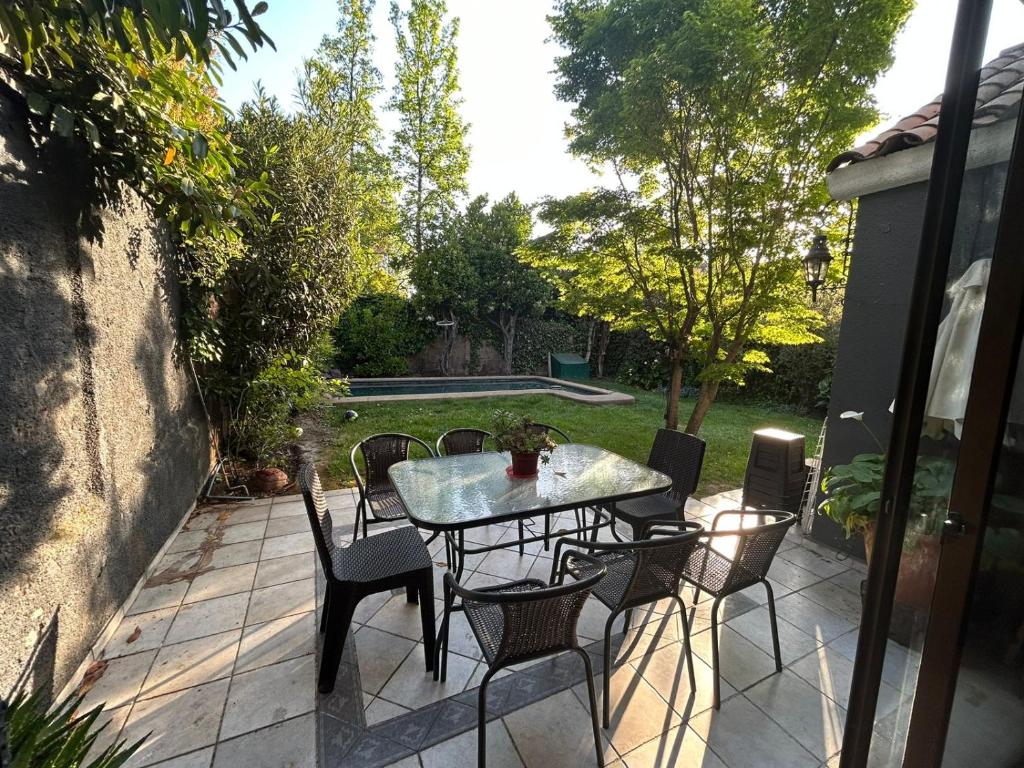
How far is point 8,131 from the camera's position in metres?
1.58

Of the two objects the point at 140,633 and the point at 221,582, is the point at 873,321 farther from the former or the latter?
the point at 140,633

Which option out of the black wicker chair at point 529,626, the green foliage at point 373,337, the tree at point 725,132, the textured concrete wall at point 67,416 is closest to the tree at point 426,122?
the green foliage at point 373,337

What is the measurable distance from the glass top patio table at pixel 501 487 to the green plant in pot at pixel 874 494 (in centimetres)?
105

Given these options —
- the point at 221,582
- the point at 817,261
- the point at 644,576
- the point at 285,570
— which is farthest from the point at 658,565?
the point at 817,261

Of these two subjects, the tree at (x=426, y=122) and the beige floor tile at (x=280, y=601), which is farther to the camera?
the tree at (x=426, y=122)

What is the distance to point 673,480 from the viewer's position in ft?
9.55

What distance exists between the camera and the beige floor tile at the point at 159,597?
Answer: 90.6 inches

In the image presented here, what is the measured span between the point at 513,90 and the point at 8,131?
17.8 feet

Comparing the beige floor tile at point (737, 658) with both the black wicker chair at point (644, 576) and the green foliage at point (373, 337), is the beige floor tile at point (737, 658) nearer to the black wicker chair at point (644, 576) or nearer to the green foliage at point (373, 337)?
the black wicker chair at point (644, 576)

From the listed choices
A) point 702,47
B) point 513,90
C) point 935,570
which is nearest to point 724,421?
point 702,47

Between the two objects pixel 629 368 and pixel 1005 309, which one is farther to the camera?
pixel 629 368

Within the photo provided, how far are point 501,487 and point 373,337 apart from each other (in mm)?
9027

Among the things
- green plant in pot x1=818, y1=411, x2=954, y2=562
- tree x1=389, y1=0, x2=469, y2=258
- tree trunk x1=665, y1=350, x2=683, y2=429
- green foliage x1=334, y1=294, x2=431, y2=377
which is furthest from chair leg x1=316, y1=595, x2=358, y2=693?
tree x1=389, y1=0, x2=469, y2=258

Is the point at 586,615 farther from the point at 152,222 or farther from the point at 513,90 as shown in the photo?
the point at 513,90
